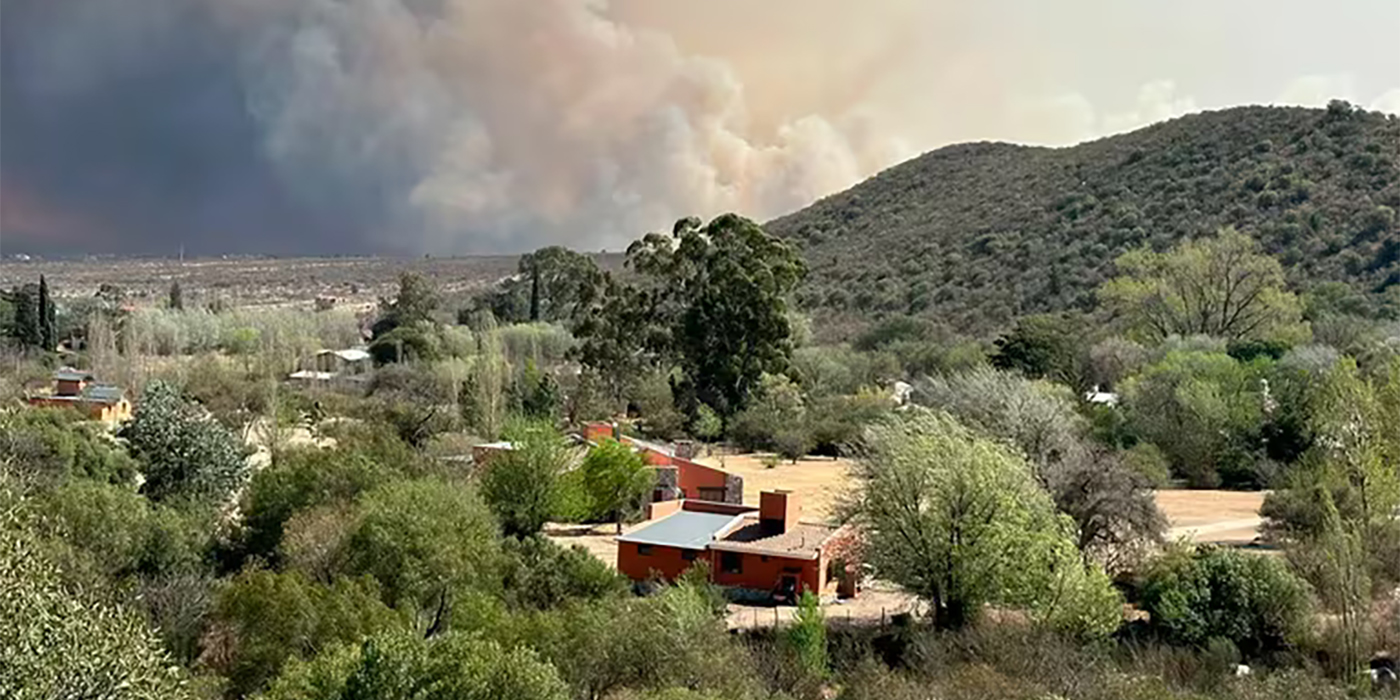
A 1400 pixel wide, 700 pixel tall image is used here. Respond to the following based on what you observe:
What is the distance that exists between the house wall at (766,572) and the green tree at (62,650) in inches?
562

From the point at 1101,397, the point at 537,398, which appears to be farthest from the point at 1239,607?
the point at 537,398

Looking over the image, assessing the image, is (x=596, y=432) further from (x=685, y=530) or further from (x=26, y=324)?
(x=26, y=324)

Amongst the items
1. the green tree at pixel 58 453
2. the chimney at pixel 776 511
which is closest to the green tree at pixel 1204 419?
the chimney at pixel 776 511

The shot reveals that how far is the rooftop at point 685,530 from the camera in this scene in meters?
25.0

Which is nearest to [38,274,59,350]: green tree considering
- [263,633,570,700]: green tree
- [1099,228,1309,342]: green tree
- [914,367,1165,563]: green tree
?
[914,367,1165,563]: green tree

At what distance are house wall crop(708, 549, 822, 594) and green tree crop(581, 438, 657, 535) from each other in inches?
268

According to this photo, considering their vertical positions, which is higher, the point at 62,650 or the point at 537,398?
the point at 62,650

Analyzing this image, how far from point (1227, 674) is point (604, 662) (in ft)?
32.0

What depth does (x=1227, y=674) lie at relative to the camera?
18188 millimetres

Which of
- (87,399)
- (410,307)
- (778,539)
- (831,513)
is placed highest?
(410,307)

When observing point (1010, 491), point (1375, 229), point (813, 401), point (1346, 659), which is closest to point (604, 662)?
point (1010, 491)

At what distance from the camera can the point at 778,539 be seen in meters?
25.0

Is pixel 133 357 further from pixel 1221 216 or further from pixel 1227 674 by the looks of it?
pixel 1221 216

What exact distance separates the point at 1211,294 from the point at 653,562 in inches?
1540
